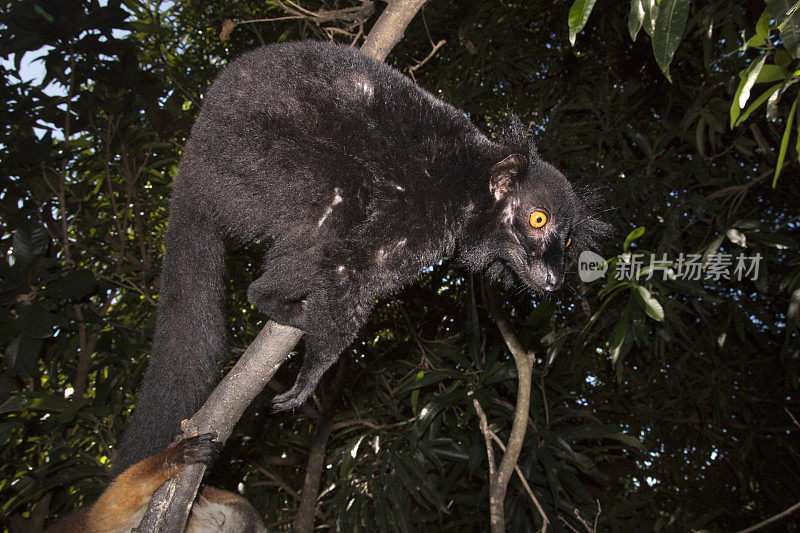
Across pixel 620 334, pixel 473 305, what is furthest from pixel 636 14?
pixel 473 305

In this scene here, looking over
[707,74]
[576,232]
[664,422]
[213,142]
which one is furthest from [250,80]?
[664,422]

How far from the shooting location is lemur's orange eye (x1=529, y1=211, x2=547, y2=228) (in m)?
2.22

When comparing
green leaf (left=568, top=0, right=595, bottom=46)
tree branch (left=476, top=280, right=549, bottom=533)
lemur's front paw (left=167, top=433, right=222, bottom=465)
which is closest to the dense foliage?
tree branch (left=476, top=280, right=549, bottom=533)

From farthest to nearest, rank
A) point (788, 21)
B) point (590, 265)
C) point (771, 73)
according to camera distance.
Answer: point (590, 265), point (771, 73), point (788, 21)

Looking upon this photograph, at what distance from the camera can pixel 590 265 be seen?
3232 mm

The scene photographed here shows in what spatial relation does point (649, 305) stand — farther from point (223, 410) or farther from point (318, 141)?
point (223, 410)

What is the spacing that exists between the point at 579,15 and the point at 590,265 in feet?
6.66

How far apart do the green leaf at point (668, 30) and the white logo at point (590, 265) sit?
1.58 meters

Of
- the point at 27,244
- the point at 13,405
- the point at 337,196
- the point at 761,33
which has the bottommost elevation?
the point at 13,405

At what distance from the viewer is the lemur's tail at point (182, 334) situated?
7.35 feet

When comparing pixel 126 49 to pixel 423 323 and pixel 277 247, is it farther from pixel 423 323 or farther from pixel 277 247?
pixel 423 323

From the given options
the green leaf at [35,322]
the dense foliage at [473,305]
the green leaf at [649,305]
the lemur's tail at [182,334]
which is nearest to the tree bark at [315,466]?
the dense foliage at [473,305]

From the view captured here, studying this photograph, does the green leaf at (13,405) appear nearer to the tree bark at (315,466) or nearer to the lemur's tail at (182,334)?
the lemur's tail at (182,334)

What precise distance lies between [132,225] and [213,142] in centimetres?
289
